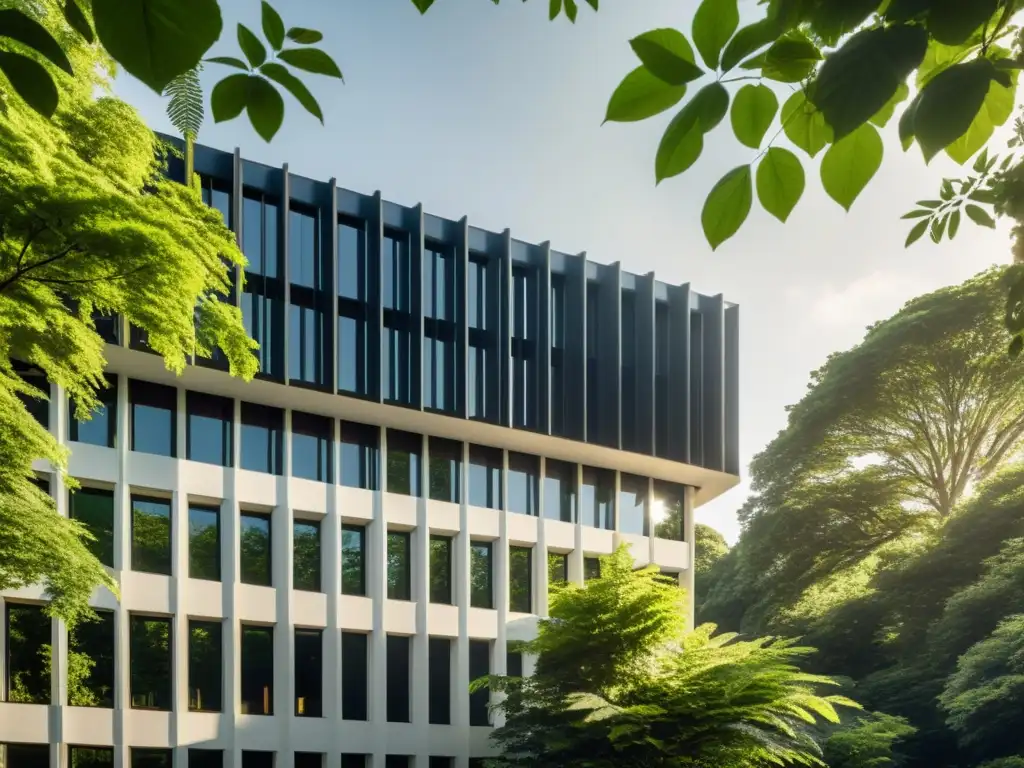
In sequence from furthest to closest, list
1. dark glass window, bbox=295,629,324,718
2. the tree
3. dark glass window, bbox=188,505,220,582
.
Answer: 1. dark glass window, bbox=295,629,324,718
2. dark glass window, bbox=188,505,220,582
3. the tree

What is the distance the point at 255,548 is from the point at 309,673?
313 cm

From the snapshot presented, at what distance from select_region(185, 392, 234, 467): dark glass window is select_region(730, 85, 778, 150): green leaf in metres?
28.2

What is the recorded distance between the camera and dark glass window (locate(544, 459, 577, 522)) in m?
35.0

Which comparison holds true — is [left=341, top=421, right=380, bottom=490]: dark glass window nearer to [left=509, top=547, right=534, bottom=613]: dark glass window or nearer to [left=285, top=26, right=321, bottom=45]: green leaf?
[left=509, top=547, right=534, bottom=613]: dark glass window

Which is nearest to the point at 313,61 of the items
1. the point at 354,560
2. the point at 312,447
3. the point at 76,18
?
the point at 76,18

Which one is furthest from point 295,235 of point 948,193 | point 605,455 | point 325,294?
point 948,193

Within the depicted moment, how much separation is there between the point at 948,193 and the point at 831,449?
37.2 metres

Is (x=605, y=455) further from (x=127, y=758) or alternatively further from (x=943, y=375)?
(x=127, y=758)

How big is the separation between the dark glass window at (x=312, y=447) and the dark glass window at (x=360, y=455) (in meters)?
0.36

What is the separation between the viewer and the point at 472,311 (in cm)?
3241

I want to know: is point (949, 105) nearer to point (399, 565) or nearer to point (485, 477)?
point (399, 565)

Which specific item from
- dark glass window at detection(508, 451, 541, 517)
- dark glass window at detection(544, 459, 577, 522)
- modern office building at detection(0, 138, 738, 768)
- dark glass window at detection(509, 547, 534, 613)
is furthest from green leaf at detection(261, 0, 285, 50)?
dark glass window at detection(544, 459, 577, 522)

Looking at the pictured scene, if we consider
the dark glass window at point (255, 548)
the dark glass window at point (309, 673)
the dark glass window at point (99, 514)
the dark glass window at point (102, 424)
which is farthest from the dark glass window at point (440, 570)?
the dark glass window at point (102, 424)

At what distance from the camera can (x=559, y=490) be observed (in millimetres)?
35281
